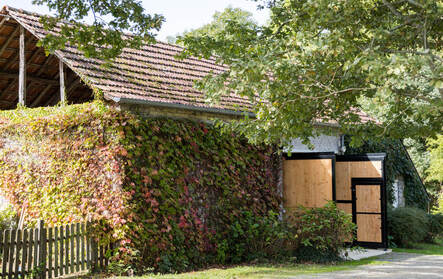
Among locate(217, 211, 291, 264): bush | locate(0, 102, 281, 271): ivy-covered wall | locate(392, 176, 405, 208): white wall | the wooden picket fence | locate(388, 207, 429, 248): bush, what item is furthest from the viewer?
locate(392, 176, 405, 208): white wall

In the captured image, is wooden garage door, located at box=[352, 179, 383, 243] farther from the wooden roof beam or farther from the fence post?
the wooden roof beam

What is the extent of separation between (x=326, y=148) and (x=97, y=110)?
301 inches

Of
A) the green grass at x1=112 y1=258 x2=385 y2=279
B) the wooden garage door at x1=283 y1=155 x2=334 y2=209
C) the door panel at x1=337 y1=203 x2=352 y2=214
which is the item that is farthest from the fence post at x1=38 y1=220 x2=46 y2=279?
the door panel at x1=337 y1=203 x2=352 y2=214

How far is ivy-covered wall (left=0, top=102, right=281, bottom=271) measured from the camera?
32.4 feet

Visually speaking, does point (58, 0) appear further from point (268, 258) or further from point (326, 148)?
point (326, 148)

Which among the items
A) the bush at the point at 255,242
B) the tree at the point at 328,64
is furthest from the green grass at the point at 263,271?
the tree at the point at 328,64

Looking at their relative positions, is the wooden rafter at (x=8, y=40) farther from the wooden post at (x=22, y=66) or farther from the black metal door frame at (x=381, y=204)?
the black metal door frame at (x=381, y=204)

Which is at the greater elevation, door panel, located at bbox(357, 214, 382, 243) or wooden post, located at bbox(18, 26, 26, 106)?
wooden post, located at bbox(18, 26, 26, 106)

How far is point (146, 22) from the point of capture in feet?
27.1

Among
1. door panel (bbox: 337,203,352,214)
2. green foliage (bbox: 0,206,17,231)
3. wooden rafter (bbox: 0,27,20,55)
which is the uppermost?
wooden rafter (bbox: 0,27,20,55)

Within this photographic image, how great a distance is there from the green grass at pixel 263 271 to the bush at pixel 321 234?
1.38ft

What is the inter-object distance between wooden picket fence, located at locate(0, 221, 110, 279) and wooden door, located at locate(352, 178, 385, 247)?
717 cm

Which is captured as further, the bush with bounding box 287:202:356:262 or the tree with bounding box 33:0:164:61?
the bush with bounding box 287:202:356:262

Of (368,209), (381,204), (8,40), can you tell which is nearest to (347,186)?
(368,209)
